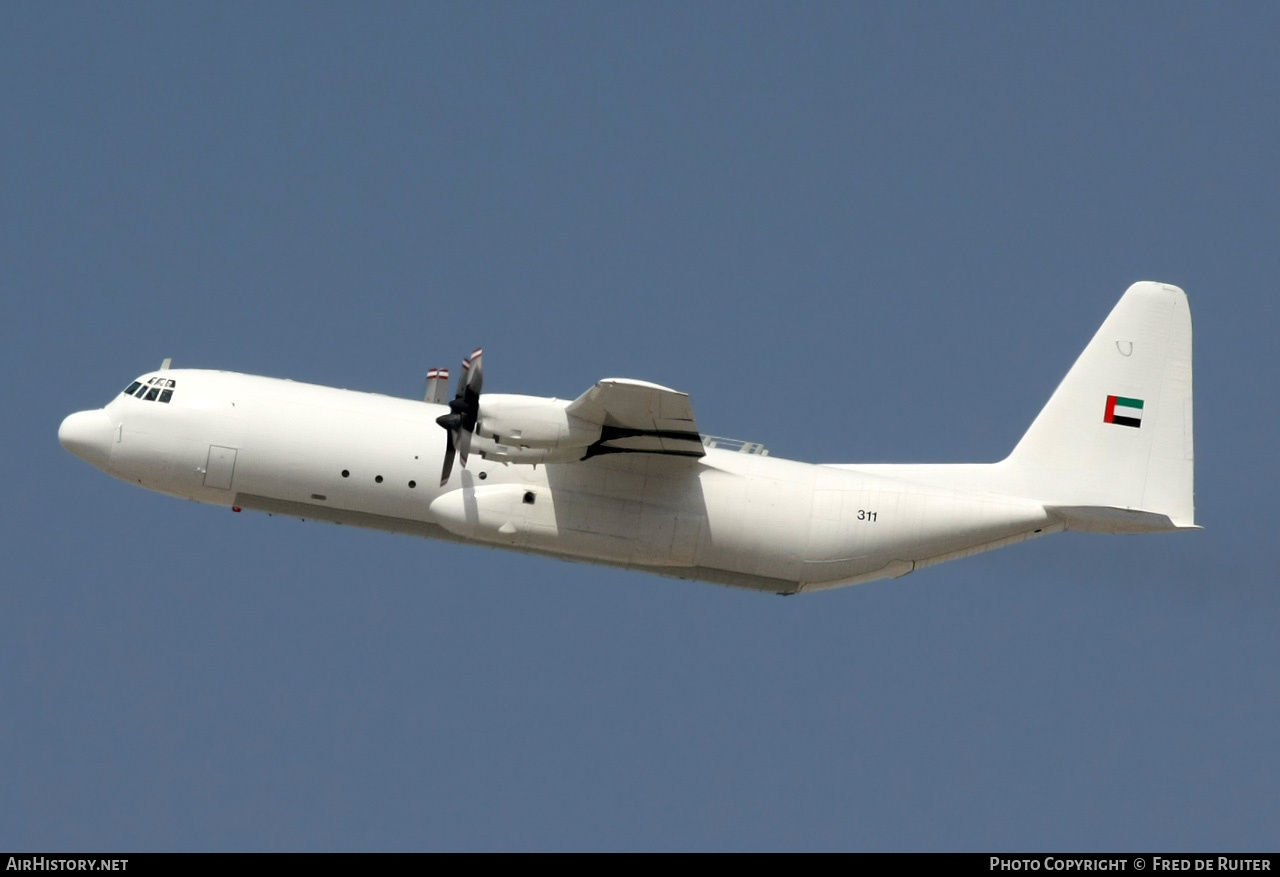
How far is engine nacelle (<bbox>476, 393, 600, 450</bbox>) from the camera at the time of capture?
22938mm

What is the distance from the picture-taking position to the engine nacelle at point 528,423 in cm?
2294

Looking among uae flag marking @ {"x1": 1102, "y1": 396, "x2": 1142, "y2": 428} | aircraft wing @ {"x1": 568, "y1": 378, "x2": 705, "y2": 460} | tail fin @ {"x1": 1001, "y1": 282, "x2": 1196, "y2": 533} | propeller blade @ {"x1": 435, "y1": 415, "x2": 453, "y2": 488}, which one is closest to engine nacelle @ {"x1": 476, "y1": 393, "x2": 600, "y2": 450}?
aircraft wing @ {"x1": 568, "y1": 378, "x2": 705, "y2": 460}

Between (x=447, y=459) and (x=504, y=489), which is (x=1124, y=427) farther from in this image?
(x=447, y=459)

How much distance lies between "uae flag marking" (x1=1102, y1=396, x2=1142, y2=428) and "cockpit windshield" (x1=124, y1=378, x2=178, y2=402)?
15.4m

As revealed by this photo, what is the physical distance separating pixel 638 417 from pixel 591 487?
5.84 feet

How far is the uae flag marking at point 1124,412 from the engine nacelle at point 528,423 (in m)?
9.28

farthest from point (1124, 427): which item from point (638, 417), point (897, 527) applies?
point (638, 417)

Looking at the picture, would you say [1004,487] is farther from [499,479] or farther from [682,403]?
[499,479]

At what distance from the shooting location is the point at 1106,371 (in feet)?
88.5

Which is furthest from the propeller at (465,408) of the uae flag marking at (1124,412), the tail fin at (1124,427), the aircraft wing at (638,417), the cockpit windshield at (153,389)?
the uae flag marking at (1124,412)

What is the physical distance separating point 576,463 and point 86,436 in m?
7.84

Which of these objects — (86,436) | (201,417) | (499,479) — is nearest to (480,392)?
(499,479)
